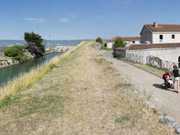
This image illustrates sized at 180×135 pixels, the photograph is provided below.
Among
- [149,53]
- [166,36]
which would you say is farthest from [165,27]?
[149,53]

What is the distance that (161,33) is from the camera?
41969 millimetres

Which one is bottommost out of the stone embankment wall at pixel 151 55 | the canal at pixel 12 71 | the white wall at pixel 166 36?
the canal at pixel 12 71

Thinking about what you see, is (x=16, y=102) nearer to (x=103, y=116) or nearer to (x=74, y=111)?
(x=74, y=111)

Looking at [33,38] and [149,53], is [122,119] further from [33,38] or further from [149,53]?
[33,38]

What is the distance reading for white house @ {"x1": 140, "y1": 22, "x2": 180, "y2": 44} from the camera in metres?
41.8

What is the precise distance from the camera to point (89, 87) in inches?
369

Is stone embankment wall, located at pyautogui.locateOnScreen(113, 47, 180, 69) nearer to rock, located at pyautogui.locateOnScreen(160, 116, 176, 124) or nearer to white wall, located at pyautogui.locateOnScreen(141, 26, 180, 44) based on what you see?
white wall, located at pyautogui.locateOnScreen(141, 26, 180, 44)

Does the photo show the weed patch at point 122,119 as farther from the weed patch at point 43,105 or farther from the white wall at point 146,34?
the white wall at point 146,34

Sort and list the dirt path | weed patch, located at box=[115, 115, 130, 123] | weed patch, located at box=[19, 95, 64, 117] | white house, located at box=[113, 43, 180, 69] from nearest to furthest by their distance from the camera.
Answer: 1. the dirt path
2. weed patch, located at box=[115, 115, 130, 123]
3. weed patch, located at box=[19, 95, 64, 117]
4. white house, located at box=[113, 43, 180, 69]

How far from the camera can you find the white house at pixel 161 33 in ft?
137

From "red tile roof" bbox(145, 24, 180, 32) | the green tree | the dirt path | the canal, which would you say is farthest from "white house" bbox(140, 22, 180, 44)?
the dirt path

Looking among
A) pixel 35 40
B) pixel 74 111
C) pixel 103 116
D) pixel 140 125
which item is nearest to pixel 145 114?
pixel 140 125

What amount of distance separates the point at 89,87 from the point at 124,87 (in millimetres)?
1838

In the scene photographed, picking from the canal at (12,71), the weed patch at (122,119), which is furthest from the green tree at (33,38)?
the weed patch at (122,119)
